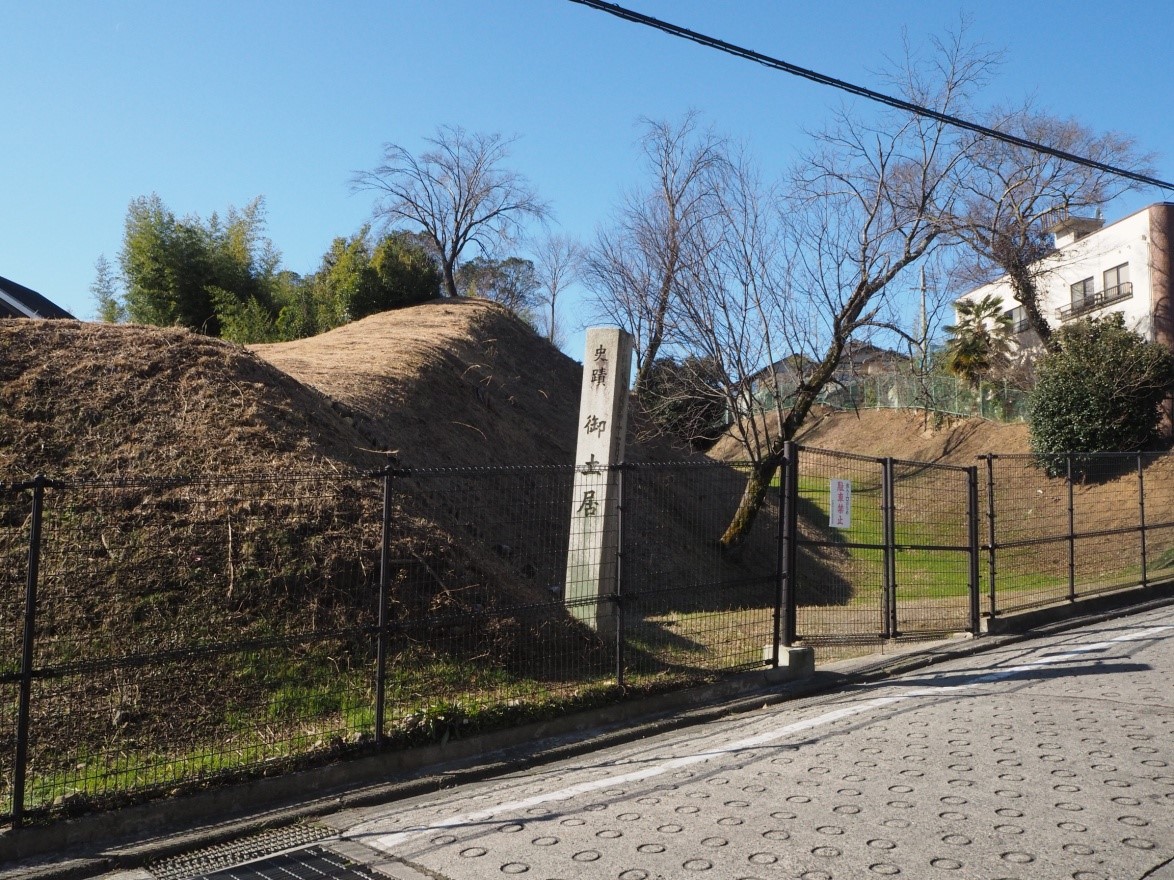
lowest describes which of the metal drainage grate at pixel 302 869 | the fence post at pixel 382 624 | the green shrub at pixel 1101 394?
the metal drainage grate at pixel 302 869

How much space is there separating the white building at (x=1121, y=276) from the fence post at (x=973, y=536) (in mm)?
21598

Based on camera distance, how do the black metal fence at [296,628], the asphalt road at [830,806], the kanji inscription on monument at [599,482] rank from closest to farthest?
the asphalt road at [830,806] < the black metal fence at [296,628] < the kanji inscription on monument at [599,482]

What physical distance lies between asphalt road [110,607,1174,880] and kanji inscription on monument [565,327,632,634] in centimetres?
236

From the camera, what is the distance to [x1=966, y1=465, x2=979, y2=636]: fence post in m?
11.6

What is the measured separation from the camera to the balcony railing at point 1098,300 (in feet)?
113

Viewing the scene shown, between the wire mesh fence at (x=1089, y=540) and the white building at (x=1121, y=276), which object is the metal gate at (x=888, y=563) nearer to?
the wire mesh fence at (x=1089, y=540)

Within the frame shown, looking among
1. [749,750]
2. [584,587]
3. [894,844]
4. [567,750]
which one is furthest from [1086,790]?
[584,587]

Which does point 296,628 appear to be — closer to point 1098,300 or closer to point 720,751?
point 720,751

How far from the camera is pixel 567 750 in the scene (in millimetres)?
7059

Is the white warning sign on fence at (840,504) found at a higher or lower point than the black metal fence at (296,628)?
higher

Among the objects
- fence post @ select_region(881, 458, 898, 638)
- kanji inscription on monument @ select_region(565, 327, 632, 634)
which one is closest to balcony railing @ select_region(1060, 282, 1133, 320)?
fence post @ select_region(881, 458, 898, 638)

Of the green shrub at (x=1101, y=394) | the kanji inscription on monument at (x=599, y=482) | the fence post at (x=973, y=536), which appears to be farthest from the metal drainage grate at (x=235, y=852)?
the green shrub at (x=1101, y=394)

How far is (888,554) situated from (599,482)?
10.7 feet

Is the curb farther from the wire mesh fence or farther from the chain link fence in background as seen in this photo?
the chain link fence in background
